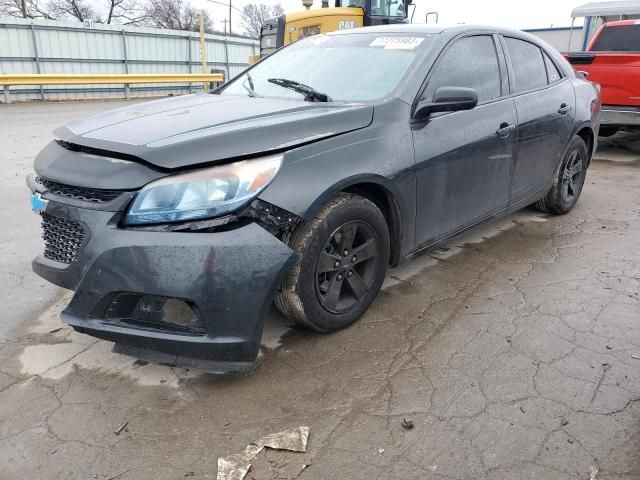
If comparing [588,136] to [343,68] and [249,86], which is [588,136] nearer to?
[343,68]

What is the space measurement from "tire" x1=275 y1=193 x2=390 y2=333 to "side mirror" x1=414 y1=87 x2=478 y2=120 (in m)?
0.66

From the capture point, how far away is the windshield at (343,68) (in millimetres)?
3191

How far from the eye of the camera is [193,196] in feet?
7.43

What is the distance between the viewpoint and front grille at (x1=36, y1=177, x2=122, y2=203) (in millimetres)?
2299

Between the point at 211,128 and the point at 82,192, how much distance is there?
2.17 ft

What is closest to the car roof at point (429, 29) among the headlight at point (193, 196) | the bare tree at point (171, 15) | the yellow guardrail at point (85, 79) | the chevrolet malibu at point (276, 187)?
the chevrolet malibu at point (276, 187)

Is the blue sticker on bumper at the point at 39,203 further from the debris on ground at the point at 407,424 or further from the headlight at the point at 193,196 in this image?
the debris on ground at the point at 407,424

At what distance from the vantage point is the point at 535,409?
91.4 inches

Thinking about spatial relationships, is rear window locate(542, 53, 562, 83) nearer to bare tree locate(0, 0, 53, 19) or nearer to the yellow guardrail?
the yellow guardrail

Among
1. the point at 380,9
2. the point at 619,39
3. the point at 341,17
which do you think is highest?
the point at 380,9

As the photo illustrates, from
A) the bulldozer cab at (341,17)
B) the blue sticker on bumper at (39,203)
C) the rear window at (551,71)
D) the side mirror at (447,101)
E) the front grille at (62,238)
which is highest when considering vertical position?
the bulldozer cab at (341,17)

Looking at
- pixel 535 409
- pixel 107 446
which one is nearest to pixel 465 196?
pixel 535 409

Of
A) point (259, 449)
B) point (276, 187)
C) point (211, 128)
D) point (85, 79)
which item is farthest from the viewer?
point (85, 79)

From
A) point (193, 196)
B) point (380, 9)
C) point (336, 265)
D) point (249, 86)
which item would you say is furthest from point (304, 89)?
point (380, 9)
